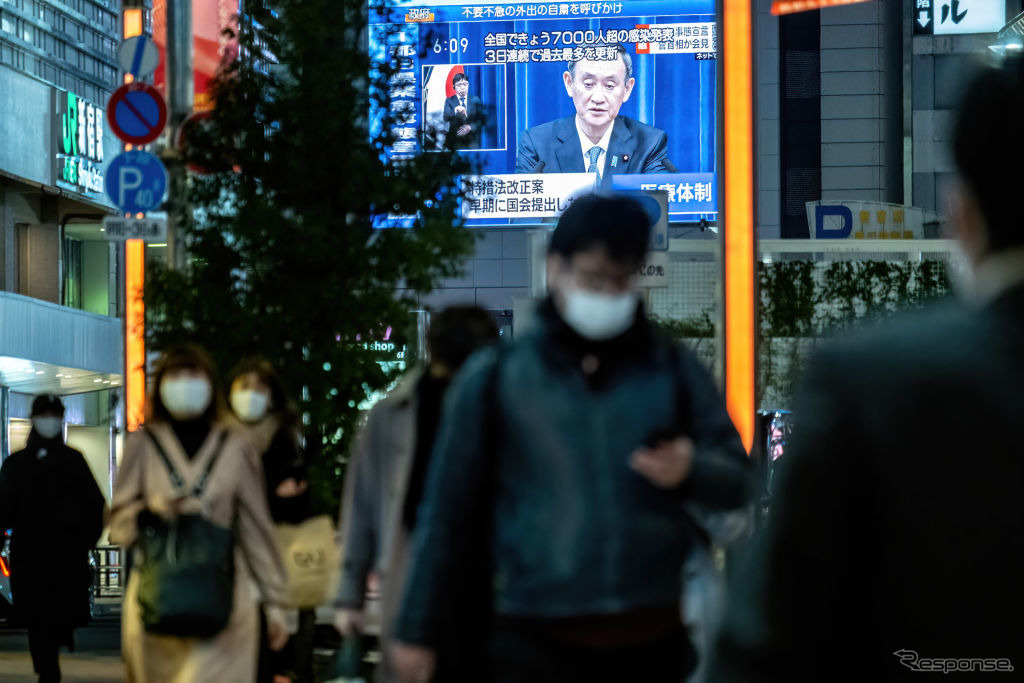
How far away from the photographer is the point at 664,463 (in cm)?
362

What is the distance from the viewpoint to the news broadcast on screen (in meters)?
34.0

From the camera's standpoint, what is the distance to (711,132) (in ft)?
111

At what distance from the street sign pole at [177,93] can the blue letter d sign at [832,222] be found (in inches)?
868

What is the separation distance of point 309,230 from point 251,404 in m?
3.76

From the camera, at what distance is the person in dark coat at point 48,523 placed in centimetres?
1134

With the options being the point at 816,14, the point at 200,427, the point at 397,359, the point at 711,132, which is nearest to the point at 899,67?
the point at 816,14

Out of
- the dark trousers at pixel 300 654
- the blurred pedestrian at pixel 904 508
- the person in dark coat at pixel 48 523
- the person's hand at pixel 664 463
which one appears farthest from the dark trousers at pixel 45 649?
the blurred pedestrian at pixel 904 508

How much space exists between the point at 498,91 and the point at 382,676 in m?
30.8

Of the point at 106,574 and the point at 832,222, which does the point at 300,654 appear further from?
the point at 832,222

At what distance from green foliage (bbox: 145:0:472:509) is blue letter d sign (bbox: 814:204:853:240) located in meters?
21.4

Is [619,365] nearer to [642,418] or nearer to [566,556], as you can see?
[642,418]

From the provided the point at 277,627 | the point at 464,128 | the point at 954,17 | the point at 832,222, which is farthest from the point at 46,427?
the point at 954,17

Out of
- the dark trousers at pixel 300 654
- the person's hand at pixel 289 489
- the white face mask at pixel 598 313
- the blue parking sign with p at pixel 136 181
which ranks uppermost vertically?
the blue parking sign with p at pixel 136 181

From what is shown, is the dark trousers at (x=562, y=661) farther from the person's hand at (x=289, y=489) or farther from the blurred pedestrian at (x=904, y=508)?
the person's hand at (x=289, y=489)
